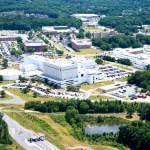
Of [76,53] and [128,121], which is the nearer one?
[128,121]

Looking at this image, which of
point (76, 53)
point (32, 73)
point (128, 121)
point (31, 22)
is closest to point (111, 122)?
point (128, 121)

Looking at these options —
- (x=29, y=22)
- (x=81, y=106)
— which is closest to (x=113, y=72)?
(x=81, y=106)

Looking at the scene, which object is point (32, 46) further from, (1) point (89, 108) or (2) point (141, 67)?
(1) point (89, 108)

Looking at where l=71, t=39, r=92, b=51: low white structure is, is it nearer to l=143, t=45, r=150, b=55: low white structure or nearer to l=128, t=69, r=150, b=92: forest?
l=143, t=45, r=150, b=55: low white structure

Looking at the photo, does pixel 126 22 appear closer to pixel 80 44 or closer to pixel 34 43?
pixel 80 44

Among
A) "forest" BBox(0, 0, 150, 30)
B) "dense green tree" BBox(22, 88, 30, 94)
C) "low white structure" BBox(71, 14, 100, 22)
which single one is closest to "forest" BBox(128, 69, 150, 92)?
"dense green tree" BBox(22, 88, 30, 94)
